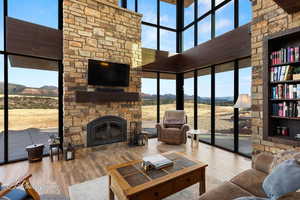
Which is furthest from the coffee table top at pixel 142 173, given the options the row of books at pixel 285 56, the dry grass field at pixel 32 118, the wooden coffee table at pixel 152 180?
the dry grass field at pixel 32 118

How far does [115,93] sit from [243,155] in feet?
12.1

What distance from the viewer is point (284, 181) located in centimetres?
126

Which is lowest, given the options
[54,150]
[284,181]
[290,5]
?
[54,150]

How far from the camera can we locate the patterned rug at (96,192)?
6.75 feet

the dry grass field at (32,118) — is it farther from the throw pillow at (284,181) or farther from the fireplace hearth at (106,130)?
the throw pillow at (284,181)

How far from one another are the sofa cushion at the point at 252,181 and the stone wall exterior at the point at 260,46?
0.76m

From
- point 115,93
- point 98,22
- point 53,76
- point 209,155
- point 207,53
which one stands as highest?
point 98,22

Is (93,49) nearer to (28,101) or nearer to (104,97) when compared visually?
(104,97)

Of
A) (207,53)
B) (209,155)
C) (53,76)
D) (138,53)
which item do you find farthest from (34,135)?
(207,53)

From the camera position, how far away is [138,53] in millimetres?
4688

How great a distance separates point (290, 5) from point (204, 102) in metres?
3.19

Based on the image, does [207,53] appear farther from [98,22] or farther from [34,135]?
[34,135]

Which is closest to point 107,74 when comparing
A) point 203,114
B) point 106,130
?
point 106,130

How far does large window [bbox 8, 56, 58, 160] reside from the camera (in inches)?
131
